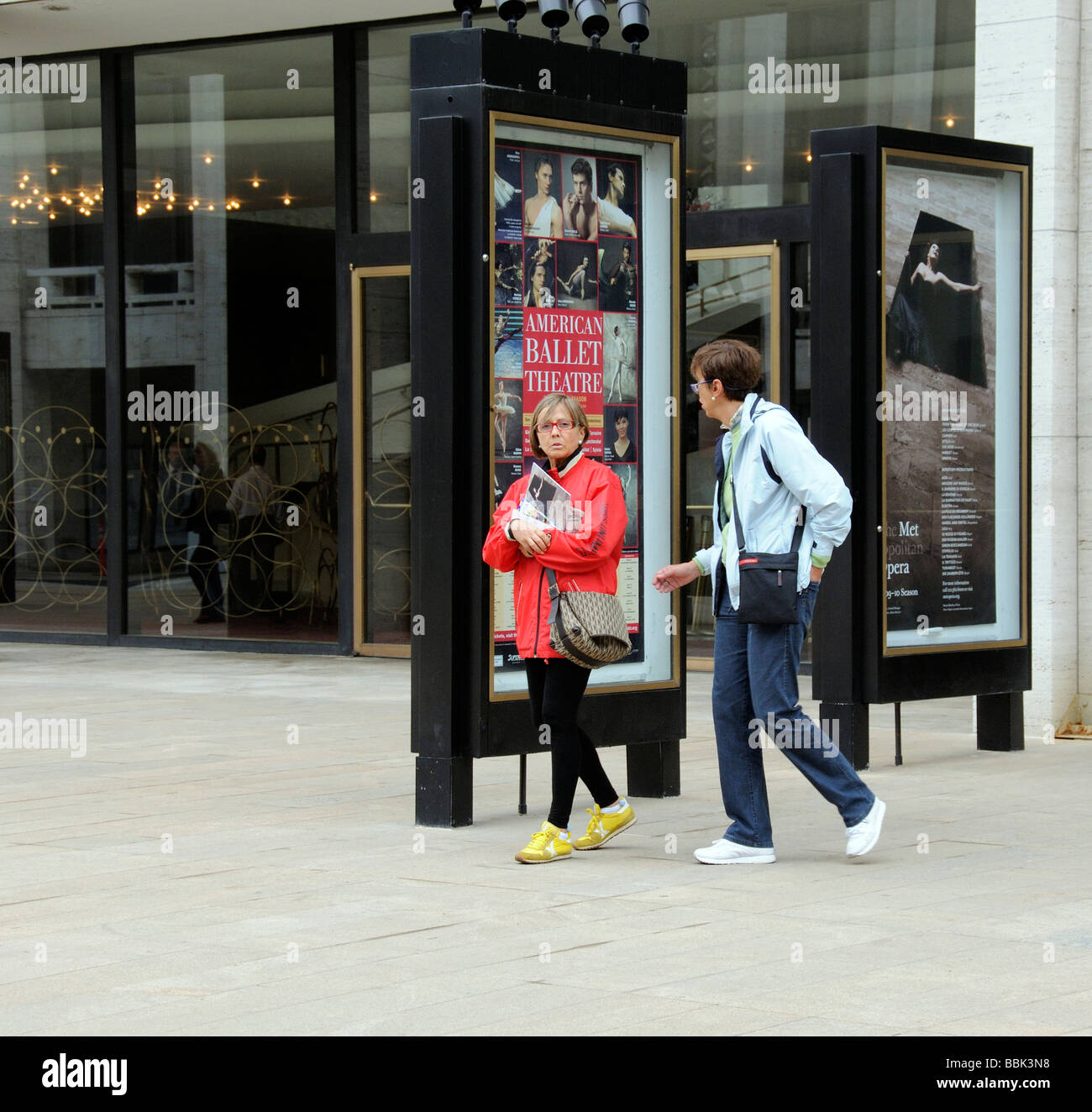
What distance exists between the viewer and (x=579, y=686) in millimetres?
6977

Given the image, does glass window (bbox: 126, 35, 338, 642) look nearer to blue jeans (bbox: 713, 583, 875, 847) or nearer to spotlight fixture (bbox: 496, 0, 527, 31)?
spotlight fixture (bbox: 496, 0, 527, 31)

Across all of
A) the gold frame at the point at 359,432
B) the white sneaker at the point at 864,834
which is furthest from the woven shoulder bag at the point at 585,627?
the gold frame at the point at 359,432

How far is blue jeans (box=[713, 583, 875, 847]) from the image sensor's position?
662cm

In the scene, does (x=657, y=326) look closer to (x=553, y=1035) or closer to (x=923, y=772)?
(x=923, y=772)

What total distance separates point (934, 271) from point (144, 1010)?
6239 mm

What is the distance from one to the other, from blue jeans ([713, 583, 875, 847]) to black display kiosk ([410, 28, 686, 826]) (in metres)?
1.08

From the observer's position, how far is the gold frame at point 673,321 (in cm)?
750

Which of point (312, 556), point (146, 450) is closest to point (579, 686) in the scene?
point (312, 556)

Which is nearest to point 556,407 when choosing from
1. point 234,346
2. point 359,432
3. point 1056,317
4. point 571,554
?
point 571,554

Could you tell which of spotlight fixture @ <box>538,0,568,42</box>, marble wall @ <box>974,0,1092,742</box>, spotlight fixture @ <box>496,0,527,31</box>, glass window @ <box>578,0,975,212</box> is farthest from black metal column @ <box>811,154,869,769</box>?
glass window @ <box>578,0,975,212</box>

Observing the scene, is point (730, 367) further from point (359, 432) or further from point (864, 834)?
point (359, 432)

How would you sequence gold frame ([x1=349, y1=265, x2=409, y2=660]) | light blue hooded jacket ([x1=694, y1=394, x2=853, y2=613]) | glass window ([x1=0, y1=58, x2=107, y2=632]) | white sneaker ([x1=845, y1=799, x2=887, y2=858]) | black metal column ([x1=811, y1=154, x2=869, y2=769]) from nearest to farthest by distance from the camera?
1. light blue hooded jacket ([x1=694, y1=394, x2=853, y2=613])
2. white sneaker ([x1=845, y1=799, x2=887, y2=858])
3. black metal column ([x1=811, y1=154, x2=869, y2=769])
4. gold frame ([x1=349, y1=265, x2=409, y2=660])
5. glass window ([x1=0, y1=58, x2=107, y2=632])

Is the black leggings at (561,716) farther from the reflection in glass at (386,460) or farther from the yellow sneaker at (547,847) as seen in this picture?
the reflection in glass at (386,460)

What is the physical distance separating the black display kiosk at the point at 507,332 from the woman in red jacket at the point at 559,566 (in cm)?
50
